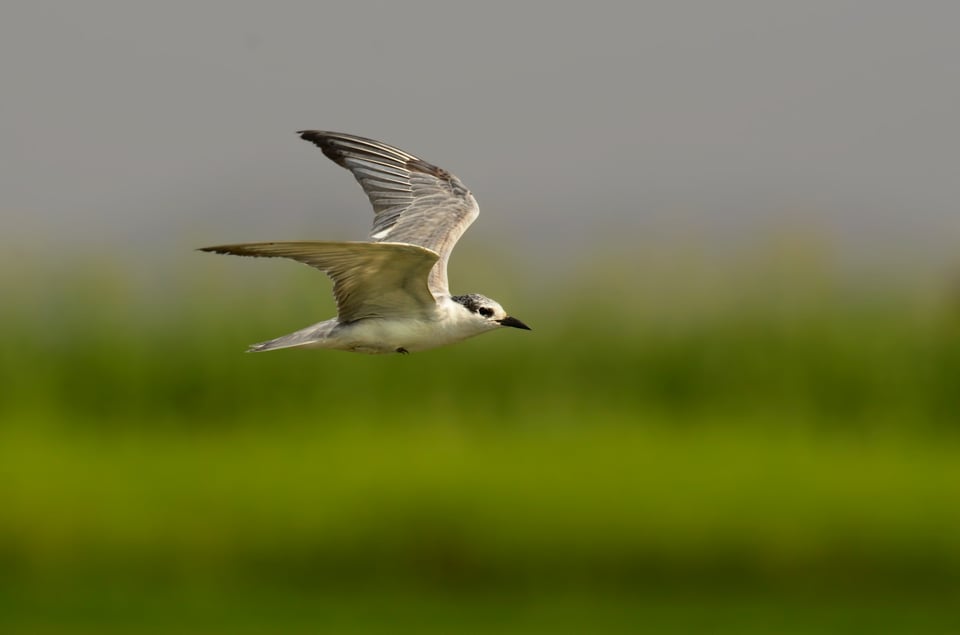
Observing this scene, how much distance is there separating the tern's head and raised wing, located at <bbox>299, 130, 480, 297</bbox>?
0.91 m

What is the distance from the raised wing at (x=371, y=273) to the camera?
506cm

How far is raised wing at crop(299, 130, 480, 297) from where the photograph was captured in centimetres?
670

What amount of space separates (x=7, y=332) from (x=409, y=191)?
8898 mm

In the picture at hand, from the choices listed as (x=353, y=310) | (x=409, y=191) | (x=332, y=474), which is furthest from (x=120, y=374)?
(x=353, y=310)

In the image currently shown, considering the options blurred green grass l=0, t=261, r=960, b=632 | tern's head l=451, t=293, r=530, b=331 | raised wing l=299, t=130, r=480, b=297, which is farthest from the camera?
blurred green grass l=0, t=261, r=960, b=632

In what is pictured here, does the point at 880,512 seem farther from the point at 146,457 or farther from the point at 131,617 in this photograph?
the point at 131,617

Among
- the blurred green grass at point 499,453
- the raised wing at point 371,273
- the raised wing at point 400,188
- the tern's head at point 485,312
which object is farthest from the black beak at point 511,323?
the blurred green grass at point 499,453

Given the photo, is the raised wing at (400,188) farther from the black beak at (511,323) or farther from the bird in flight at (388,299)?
the black beak at (511,323)

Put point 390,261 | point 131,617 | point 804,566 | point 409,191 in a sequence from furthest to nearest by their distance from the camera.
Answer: point 131,617
point 804,566
point 409,191
point 390,261

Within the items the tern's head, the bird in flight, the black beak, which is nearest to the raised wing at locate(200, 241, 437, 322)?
the bird in flight

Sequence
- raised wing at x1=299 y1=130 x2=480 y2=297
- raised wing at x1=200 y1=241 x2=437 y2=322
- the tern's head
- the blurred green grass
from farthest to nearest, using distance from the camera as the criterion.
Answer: the blurred green grass → raised wing at x1=299 y1=130 x2=480 y2=297 → the tern's head → raised wing at x1=200 y1=241 x2=437 y2=322

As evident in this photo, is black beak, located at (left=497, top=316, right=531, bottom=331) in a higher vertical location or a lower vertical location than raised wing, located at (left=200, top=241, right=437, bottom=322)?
lower

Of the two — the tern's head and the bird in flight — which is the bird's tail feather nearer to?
the bird in flight

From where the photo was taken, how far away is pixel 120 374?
14.5 meters
